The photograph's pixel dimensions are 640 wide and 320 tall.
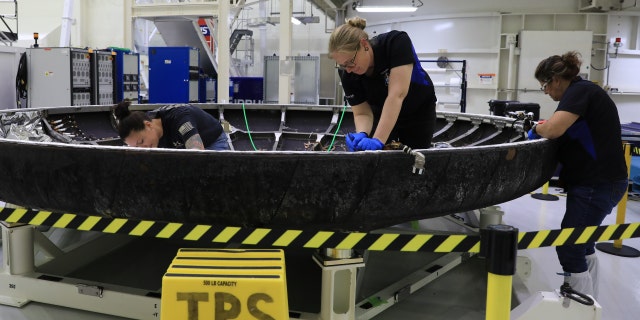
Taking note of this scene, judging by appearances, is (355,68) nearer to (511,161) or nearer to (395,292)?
(511,161)

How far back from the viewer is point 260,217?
1.80 m

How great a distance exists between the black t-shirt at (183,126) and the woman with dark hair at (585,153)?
1.76m

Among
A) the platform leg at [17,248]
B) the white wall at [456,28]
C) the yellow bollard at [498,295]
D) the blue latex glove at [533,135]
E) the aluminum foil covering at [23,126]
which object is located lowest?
the platform leg at [17,248]

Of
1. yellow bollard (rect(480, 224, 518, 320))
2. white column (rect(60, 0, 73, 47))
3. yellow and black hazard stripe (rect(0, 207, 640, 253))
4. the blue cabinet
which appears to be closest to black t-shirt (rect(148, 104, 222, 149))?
yellow and black hazard stripe (rect(0, 207, 640, 253))

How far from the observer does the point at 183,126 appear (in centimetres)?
273

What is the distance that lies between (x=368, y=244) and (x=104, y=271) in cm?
171

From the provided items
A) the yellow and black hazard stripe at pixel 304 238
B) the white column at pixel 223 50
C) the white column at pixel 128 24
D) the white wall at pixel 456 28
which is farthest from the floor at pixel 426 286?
the white wall at pixel 456 28

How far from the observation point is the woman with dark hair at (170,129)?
261 cm

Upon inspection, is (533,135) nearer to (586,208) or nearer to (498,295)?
(586,208)

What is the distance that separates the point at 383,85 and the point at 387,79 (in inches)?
3.4

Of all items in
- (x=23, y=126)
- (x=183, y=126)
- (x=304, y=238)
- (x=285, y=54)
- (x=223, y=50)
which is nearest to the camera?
(x=304, y=238)

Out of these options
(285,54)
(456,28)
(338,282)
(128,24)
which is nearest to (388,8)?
Result: (456,28)

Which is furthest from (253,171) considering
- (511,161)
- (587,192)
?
(587,192)

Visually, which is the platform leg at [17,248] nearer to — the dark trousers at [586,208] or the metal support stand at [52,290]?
the metal support stand at [52,290]
